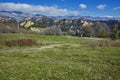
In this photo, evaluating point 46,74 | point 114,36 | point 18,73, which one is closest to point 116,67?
point 46,74

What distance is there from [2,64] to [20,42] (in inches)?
591

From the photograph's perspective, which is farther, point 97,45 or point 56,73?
point 97,45

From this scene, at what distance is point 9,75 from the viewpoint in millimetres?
12594

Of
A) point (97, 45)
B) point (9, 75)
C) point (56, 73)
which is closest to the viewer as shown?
point (9, 75)

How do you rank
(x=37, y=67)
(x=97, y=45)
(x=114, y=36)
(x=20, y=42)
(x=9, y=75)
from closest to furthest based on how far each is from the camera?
(x=9, y=75) < (x=37, y=67) < (x=20, y=42) < (x=97, y=45) < (x=114, y=36)

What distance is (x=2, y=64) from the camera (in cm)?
1552

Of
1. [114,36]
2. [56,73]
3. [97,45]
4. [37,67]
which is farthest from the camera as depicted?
[114,36]

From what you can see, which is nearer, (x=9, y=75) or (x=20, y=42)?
(x=9, y=75)

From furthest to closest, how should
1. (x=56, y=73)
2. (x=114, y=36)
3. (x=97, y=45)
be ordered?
1. (x=114, y=36)
2. (x=97, y=45)
3. (x=56, y=73)

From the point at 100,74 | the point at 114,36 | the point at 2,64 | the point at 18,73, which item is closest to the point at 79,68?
the point at 100,74

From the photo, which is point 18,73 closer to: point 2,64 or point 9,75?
point 9,75

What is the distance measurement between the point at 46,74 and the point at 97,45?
20.8 m

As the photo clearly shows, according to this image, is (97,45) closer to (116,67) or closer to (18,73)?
(116,67)

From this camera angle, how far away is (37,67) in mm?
14922
